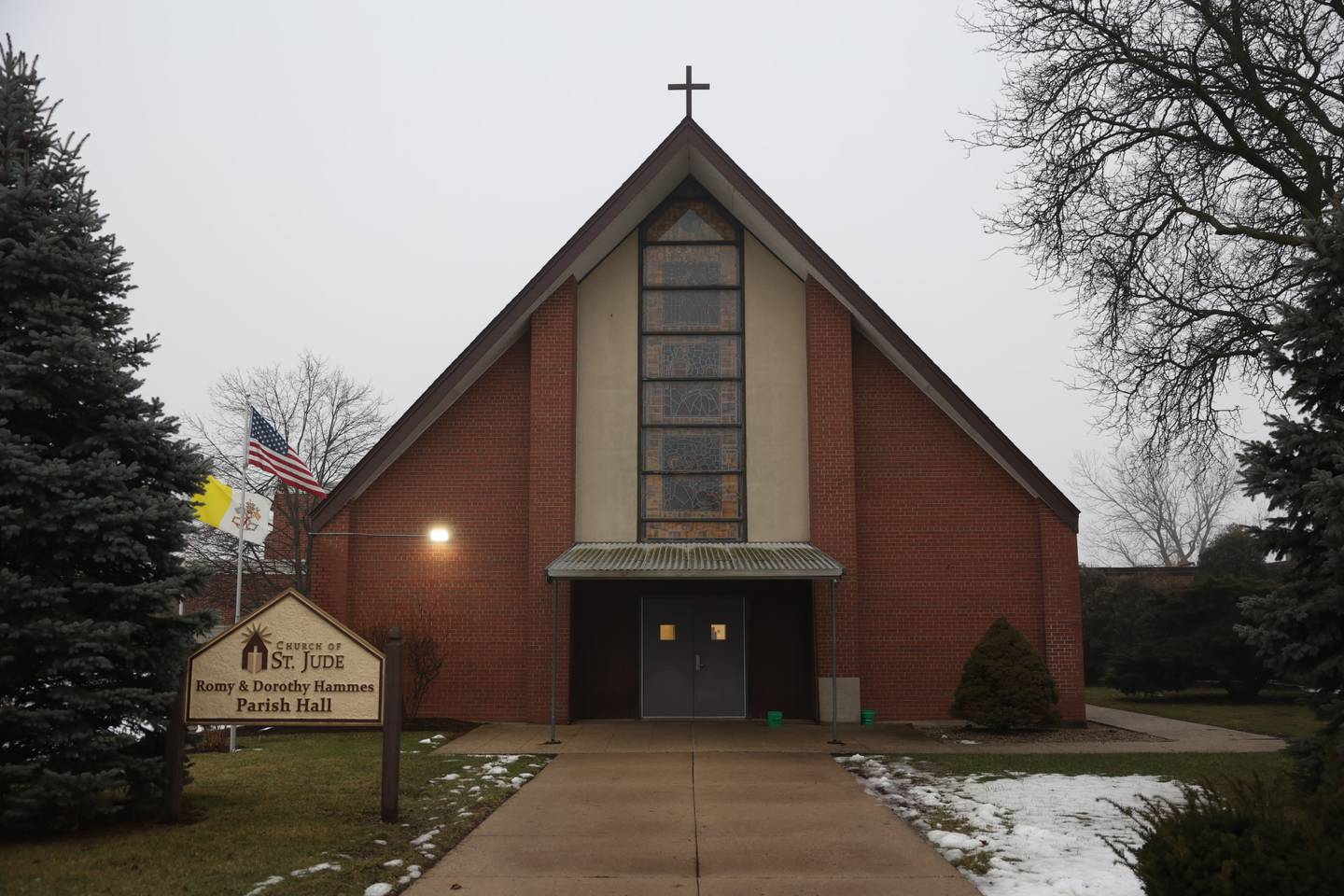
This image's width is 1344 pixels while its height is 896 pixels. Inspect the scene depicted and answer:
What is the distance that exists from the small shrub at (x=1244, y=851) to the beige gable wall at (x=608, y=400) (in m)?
14.6

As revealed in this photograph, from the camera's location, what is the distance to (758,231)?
67.7ft

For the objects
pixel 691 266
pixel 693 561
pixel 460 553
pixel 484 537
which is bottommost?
pixel 693 561

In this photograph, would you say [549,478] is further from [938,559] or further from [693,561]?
[938,559]

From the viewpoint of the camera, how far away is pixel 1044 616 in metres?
19.7

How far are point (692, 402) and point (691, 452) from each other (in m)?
0.98

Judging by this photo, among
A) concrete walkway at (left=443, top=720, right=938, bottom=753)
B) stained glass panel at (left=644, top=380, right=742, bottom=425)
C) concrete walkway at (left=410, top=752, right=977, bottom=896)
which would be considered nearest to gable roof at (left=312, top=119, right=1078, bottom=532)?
stained glass panel at (left=644, top=380, right=742, bottom=425)

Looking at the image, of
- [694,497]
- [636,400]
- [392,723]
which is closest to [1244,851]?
[392,723]

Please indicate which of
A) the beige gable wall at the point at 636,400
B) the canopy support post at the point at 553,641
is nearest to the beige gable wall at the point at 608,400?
the beige gable wall at the point at 636,400

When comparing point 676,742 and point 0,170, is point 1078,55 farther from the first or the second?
point 0,170

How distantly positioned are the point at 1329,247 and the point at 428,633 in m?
15.9

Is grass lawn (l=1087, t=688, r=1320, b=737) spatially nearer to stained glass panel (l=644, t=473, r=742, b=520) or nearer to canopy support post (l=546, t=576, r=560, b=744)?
stained glass panel (l=644, t=473, r=742, b=520)

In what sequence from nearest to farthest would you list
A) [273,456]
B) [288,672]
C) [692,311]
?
[288,672], [273,456], [692,311]

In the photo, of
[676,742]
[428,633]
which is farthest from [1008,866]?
[428,633]

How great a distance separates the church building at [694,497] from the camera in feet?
64.6
